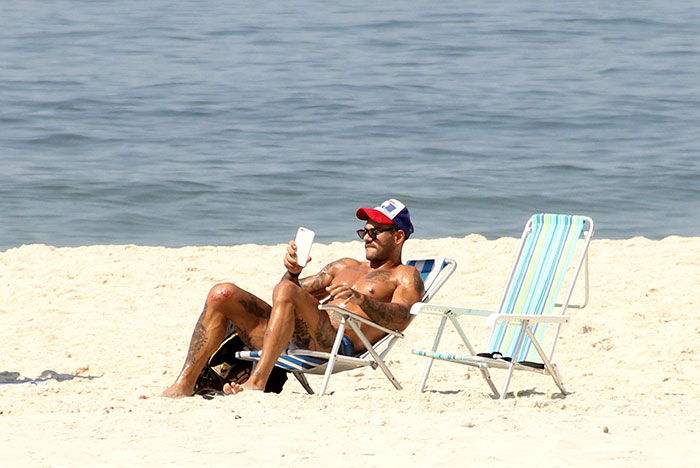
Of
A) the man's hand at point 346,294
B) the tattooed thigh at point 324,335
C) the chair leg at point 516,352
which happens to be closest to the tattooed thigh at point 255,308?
the tattooed thigh at point 324,335

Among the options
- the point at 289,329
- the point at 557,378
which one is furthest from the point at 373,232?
the point at 557,378

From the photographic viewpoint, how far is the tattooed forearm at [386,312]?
4.98m

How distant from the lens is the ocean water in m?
13.2

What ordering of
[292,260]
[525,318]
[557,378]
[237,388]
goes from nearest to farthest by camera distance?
[237,388] < [525,318] < [292,260] < [557,378]

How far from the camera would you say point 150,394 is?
5301 mm

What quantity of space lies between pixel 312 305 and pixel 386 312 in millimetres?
329

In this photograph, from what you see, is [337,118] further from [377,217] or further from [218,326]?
[218,326]

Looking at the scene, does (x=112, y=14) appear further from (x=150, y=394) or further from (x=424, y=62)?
(x=150, y=394)

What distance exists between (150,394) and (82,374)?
2.56ft

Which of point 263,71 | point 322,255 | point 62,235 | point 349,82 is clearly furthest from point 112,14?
point 322,255

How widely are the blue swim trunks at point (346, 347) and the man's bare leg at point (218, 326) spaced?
0.36 metres

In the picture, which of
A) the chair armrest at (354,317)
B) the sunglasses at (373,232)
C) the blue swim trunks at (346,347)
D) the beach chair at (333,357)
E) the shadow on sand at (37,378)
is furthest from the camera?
the shadow on sand at (37,378)

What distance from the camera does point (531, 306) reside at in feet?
17.8

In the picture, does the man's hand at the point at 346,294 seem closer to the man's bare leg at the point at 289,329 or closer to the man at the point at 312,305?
the man at the point at 312,305
